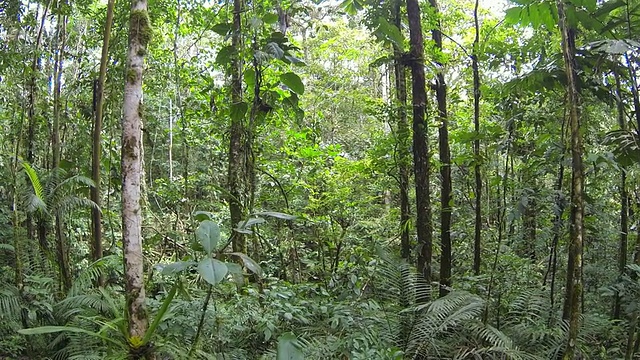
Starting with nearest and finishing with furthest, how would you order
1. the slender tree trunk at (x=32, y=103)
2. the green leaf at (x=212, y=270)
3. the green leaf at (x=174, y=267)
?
the green leaf at (x=212, y=270), the green leaf at (x=174, y=267), the slender tree trunk at (x=32, y=103)

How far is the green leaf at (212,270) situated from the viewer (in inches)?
95.7

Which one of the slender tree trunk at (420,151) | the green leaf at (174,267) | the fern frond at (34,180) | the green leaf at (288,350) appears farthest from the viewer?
the fern frond at (34,180)

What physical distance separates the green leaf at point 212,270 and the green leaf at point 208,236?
→ 0.44 feet

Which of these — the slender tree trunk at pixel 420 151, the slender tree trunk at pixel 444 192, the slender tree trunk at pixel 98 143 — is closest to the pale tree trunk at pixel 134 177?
the slender tree trunk at pixel 98 143

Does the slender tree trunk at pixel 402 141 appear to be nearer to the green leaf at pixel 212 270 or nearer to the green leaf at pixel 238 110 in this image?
the green leaf at pixel 238 110

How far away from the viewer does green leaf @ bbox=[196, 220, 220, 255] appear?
2.71 meters

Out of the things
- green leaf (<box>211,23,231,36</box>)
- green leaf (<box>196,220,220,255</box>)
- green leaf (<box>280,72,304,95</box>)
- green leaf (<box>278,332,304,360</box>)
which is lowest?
green leaf (<box>278,332,304,360</box>)

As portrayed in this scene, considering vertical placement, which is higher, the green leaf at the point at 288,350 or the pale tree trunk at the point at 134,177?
the pale tree trunk at the point at 134,177

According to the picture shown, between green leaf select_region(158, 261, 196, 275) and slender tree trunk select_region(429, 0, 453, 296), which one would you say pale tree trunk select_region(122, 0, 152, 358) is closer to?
green leaf select_region(158, 261, 196, 275)

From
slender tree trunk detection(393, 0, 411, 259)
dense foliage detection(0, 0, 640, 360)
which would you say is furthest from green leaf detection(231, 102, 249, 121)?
slender tree trunk detection(393, 0, 411, 259)

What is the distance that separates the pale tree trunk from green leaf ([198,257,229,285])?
113 cm

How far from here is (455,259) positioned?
21.8ft

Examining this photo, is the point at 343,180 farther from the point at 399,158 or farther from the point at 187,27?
the point at 187,27

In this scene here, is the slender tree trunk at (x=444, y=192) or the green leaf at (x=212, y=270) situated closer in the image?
the green leaf at (x=212, y=270)
